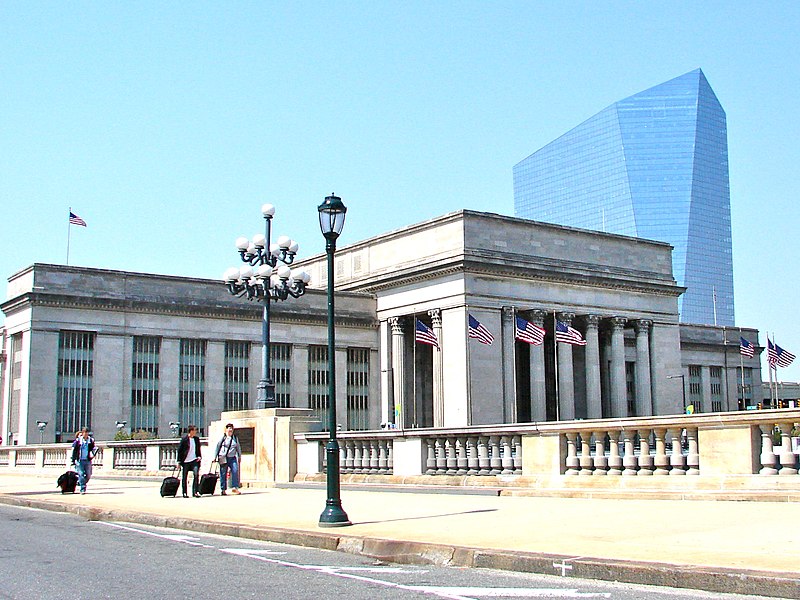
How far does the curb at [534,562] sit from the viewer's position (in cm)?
998

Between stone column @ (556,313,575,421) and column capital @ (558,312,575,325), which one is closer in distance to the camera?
stone column @ (556,313,575,421)

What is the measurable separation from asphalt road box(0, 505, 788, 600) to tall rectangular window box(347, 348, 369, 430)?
57336 mm

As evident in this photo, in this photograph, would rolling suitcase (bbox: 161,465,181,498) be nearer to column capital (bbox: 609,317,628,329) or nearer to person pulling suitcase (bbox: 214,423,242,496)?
person pulling suitcase (bbox: 214,423,242,496)

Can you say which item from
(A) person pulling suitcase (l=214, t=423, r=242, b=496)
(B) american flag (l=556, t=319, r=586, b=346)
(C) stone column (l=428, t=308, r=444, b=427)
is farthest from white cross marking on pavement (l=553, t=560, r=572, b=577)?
(C) stone column (l=428, t=308, r=444, b=427)

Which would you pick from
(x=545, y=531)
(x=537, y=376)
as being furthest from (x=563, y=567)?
(x=537, y=376)

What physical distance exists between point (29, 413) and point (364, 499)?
44.1 meters

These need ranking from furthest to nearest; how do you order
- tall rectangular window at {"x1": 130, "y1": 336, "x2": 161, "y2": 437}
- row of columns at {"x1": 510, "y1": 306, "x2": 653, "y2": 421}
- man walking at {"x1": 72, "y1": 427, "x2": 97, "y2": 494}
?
row of columns at {"x1": 510, "y1": 306, "x2": 653, "y2": 421} → tall rectangular window at {"x1": 130, "y1": 336, "x2": 161, "y2": 437} → man walking at {"x1": 72, "y1": 427, "x2": 97, "y2": 494}

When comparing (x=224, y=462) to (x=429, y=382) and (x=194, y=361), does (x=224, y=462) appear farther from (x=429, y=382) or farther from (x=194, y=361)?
(x=429, y=382)

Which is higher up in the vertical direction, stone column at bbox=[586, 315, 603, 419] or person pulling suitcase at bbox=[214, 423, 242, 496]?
stone column at bbox=[586, 315, 603, 419]

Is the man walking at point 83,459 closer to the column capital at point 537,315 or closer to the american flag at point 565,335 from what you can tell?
the american flag at point 565,335

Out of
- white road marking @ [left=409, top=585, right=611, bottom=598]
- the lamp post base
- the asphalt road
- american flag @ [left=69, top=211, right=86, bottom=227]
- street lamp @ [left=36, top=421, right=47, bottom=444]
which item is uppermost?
american flag @ [left=69, top=211, right=86, bottom=227]

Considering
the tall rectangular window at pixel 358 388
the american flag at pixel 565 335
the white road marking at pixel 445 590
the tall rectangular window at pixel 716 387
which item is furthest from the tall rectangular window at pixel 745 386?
the white road marking at pixel 445 590

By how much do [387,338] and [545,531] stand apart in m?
59.4

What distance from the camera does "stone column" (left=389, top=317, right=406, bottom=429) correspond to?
7212 cm
